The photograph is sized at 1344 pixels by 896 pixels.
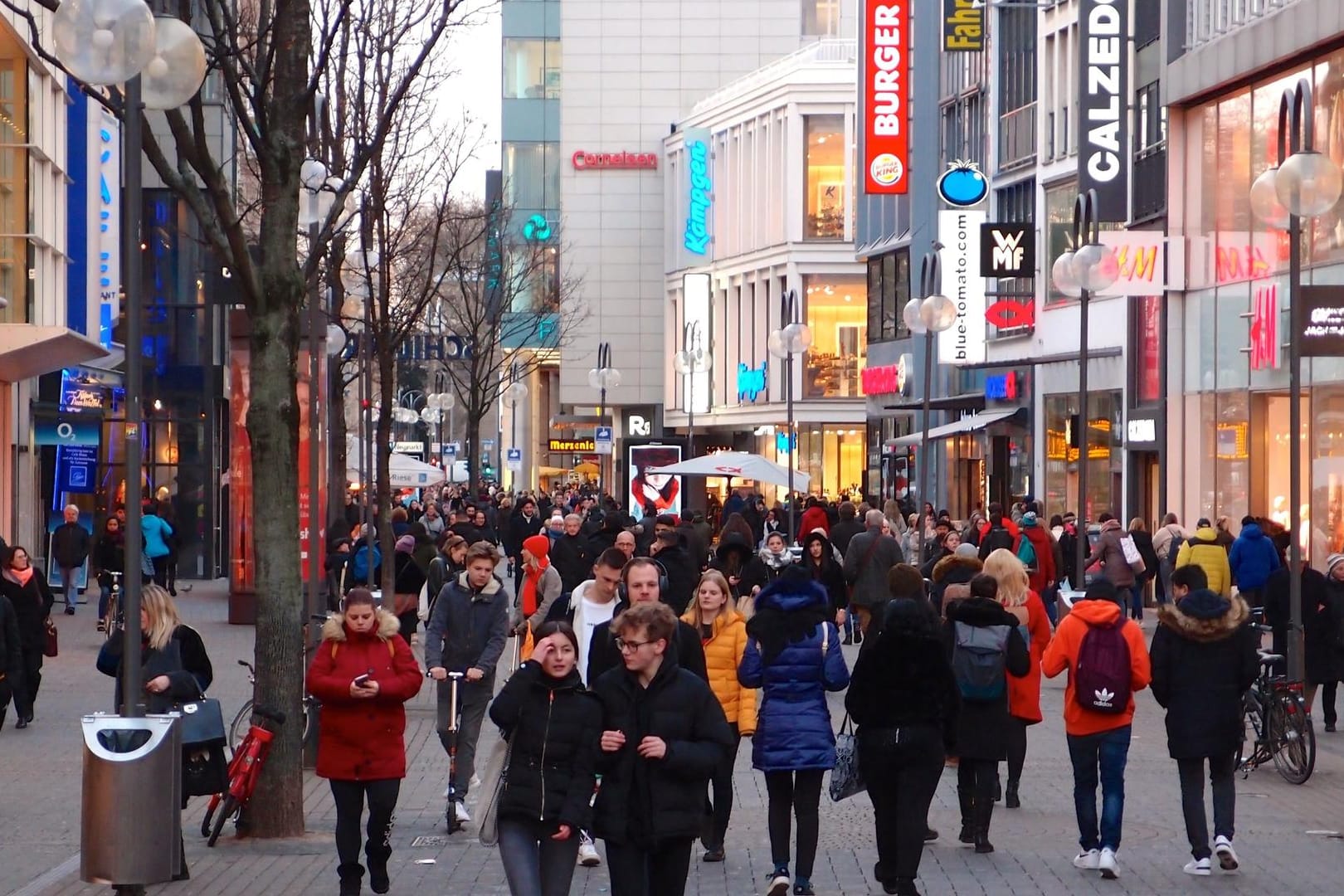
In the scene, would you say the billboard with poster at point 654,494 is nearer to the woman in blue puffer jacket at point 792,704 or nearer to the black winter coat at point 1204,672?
the black winter coat at point 1204,672

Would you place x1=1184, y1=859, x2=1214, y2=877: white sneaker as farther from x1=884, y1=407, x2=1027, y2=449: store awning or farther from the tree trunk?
x1=884, y1=407, x2=1027, y2=449: store awning

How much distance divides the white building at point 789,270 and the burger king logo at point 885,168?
10679 mm

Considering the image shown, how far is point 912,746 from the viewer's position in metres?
10.7

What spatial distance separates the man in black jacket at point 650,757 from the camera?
8.31 m

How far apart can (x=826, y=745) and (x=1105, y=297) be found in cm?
2807

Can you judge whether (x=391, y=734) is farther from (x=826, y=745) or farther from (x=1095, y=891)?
(x=1095, y=891)

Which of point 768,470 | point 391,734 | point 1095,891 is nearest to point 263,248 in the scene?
point 391,734

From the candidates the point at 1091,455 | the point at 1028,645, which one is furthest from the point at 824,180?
the point at 1028,645

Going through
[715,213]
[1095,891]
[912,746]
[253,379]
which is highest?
[715,213]

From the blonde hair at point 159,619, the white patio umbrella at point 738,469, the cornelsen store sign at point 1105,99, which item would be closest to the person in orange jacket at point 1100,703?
the blonde hair at point 159,619

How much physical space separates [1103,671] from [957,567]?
5133 millimetres

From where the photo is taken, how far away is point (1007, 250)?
4162 cm

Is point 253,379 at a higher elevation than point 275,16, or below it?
below

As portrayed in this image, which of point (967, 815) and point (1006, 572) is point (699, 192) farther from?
point (967, 815)
